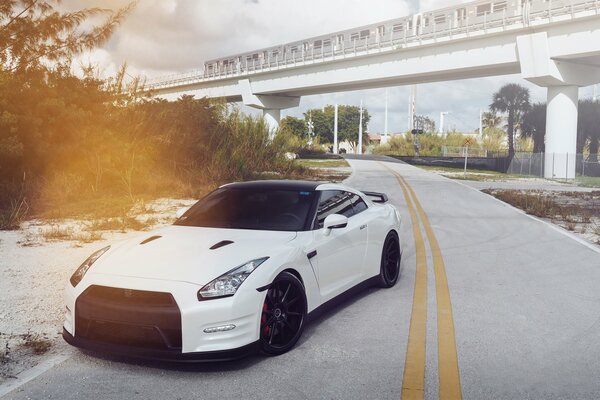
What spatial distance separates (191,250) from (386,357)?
70.9 inches

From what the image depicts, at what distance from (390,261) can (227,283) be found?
135 inches

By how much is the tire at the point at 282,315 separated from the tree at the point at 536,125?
5315 cm

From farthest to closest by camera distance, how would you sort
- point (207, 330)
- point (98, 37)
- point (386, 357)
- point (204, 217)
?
1. point (98, 37)
2. point (204, 217)
3. point (386, 357)
4. point (207, 330)

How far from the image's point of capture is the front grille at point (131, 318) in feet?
14.2

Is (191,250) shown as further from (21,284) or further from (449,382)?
(21,284)

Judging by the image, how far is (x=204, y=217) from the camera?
620cm

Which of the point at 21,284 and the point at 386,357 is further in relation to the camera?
the point at 21,284

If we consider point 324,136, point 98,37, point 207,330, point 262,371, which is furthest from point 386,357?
point 324,136

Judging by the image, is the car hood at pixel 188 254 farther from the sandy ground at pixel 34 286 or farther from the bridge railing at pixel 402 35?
the bridge railing at pixel 402 35


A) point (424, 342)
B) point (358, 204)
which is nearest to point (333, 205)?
point (358, 204)

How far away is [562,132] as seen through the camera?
39.7 metres

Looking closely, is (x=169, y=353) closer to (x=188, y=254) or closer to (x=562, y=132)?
(x=188, y=254)

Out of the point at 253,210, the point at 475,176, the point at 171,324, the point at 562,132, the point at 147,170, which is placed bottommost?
the point at 475,176

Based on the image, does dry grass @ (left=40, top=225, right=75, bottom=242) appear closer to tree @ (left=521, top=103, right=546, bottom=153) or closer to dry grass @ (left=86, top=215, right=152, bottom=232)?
dry grass @ (left=86, top=215, right=152, bottom=232)
